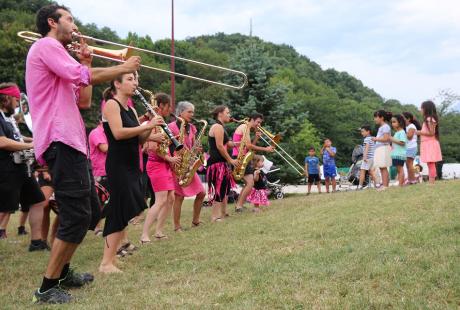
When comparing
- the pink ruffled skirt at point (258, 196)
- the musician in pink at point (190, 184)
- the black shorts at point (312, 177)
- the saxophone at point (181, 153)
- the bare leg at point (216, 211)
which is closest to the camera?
the saxophone at point (181, 153)

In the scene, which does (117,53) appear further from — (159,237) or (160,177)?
(159,237)

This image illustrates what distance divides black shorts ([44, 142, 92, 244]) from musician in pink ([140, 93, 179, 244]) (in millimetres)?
2870

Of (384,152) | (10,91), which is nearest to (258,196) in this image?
(384,152)

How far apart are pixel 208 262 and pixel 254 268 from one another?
0.66m

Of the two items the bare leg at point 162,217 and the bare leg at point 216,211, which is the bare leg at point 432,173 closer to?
the bare leg at point 216,211

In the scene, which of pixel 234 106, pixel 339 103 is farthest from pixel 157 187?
pixel 339 103

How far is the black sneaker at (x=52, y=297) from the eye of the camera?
12.6 feet

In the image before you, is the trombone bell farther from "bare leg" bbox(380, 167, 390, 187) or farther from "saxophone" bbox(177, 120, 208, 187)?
"bare leg" bbox(380, 167, 390, 187)

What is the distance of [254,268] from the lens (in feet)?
14.9

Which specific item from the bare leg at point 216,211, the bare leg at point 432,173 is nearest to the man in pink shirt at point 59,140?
the bare leg at point 216,211

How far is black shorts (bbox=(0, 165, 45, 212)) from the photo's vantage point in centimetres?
576

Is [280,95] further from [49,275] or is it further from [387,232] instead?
[49,275]

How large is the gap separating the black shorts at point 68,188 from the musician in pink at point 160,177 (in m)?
2.87

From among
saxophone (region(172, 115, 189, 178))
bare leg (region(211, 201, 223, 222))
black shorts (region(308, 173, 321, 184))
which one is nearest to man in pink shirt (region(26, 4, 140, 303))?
saxophone (region(172, 115, 189, 178))
